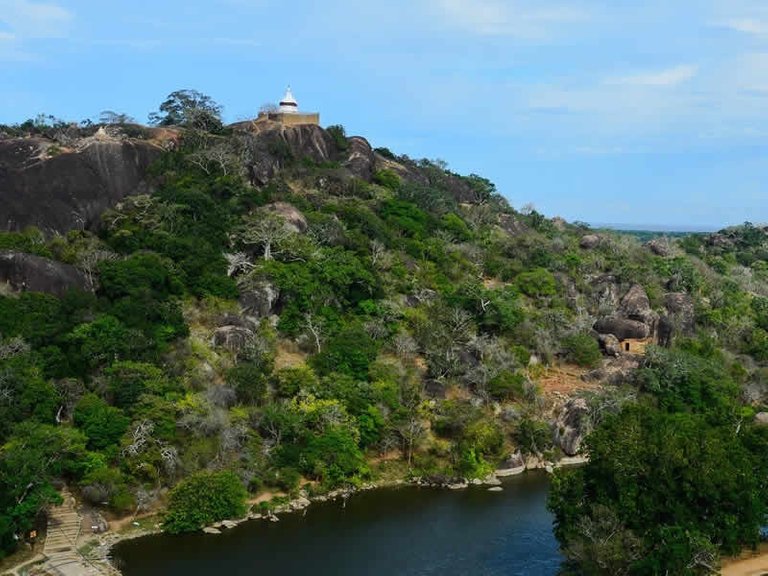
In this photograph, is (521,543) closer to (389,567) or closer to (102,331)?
(389,567)

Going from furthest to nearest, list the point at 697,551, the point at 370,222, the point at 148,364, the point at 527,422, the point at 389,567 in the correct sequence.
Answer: the point at 370,222, the point at 527,422, the point at 148,364, the point at 389,567, the point at 697,551

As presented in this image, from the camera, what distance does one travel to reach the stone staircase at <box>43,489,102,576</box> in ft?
95.8

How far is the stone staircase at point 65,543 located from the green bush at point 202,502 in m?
3.82

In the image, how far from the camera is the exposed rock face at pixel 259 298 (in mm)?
49094

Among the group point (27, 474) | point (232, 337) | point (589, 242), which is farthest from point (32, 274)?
point (589, 242)

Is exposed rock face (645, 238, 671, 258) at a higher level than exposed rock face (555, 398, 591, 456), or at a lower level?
higher

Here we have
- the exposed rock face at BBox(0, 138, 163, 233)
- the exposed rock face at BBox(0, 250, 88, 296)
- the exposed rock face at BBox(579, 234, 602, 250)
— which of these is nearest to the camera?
the exposed rock face at BBox(0, 250, 88, 296)

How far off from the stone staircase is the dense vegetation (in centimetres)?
A: 108

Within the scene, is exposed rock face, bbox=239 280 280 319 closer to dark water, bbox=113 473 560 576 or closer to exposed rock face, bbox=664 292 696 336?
dark water, bbox=113 473 560 576

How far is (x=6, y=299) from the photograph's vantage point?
4019cm

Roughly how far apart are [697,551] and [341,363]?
23429 millimetres

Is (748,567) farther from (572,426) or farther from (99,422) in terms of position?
(99,422)

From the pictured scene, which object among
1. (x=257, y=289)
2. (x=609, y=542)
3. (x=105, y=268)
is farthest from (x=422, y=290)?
(x=609, y=542)

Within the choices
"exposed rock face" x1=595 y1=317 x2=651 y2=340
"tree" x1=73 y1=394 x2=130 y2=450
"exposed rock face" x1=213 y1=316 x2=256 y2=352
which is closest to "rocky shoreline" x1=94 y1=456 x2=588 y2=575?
"tree" x1=73 y1=394 x2=130 y2=450
